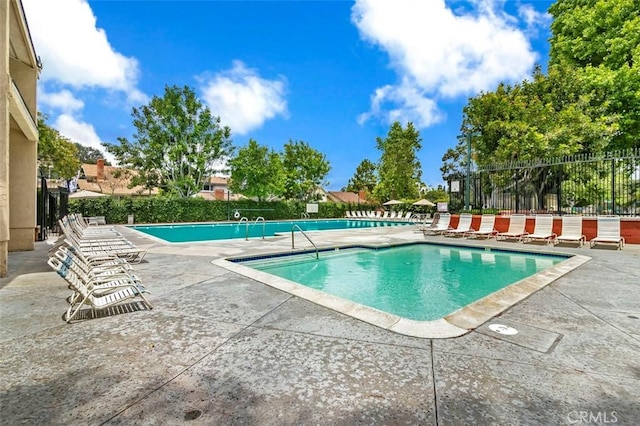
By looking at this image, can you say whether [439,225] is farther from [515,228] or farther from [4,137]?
[4,137]

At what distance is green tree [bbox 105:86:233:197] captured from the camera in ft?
80.5

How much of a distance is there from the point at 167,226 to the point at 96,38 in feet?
36.8

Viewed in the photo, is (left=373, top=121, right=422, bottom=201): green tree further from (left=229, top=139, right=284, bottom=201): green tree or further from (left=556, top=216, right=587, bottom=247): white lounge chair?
(left=556, top=216, right=587, bottom=247): white lounge chair

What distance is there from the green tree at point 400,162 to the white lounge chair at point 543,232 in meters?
25.2

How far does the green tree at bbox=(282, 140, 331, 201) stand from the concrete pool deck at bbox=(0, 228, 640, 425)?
1203 inches

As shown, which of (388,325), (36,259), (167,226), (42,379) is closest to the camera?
(42,379)

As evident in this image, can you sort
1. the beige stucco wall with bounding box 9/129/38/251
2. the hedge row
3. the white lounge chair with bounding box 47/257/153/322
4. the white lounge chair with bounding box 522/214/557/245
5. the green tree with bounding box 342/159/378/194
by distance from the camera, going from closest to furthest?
the white lounge chair with bounding box 47/257/153/322, the beige stucco wall with bounding box 9/129/38/251, the white lounge chair with bounding box 522/214/557/245, the hedge row, the green tree with bounding box 342/159/378/194

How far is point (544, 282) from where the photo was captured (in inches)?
205

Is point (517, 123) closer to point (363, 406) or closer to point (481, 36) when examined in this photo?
point (481, 36)

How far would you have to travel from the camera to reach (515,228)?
1195cm

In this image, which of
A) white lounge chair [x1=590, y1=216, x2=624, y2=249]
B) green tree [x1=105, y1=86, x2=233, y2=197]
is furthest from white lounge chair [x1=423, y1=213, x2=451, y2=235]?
green tree [x1=105, y1=86, x2=233, y2=197]

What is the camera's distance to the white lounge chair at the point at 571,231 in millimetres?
10184

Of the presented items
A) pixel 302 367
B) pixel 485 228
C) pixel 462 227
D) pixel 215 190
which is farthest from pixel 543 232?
pixel 215 190

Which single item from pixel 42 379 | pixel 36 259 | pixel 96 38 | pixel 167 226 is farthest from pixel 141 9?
pixel 42 379
